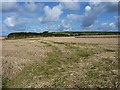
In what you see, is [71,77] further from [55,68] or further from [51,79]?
[55,68]

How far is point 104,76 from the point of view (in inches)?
550

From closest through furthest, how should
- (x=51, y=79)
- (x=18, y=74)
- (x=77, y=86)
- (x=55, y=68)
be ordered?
(x=77, y=86), (x=51, y=79), (x=18, y=74), (x=55, y=68)

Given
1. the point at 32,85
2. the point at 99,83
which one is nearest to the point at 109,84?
the point at 99,83

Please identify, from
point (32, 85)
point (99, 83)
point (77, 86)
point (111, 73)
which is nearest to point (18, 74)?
point (32, 85)

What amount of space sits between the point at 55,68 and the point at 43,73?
205 centimetres

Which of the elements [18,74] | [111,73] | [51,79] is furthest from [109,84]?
[18,74]

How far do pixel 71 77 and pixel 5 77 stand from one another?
5120mm

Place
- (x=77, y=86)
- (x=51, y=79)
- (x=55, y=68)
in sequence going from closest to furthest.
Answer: (x=77, y=86) → (x=51, y=79) → (x=55, y=68)

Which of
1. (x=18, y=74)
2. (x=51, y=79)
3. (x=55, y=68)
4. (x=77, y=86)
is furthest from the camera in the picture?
(x=55, y=68)

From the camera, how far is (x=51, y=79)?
13492mm

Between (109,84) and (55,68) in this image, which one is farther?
(55,68)

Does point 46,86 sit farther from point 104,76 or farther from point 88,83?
point 104,76

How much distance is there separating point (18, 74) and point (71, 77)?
4412 mm

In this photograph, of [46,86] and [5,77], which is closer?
[46,86]
